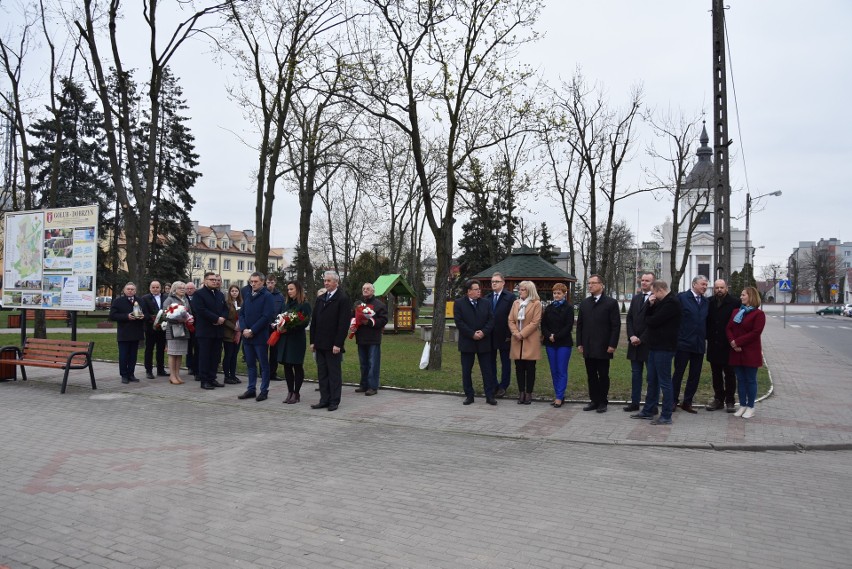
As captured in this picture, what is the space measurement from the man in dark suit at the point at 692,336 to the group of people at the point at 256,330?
15.2 feet

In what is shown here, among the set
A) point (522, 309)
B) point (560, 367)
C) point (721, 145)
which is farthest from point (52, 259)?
point (721, 145)

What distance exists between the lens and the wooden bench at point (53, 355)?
1146 centimetres

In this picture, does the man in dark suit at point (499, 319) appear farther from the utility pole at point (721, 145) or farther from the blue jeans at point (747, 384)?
the utility pole at point (721, 145)

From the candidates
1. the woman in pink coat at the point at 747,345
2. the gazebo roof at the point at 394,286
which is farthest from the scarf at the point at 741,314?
the gazebo roof at the point at 394,286

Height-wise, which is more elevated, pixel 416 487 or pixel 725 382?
pixel 725 382

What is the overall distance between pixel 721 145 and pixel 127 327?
1192 cm

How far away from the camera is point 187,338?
12.1m

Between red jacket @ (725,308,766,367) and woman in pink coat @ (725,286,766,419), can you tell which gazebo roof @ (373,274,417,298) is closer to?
woman in pink coat @ (725,286,766,419)

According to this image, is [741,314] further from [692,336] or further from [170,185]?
[170,185]

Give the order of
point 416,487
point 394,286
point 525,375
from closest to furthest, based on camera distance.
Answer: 1. point 416,487
2. point 525,375
3. point 394,286

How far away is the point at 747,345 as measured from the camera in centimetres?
929

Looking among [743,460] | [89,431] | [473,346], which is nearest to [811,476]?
[743,460]

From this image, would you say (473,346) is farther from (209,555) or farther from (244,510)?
(209,555)

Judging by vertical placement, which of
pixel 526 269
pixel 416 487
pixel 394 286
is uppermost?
pixel 526 269
